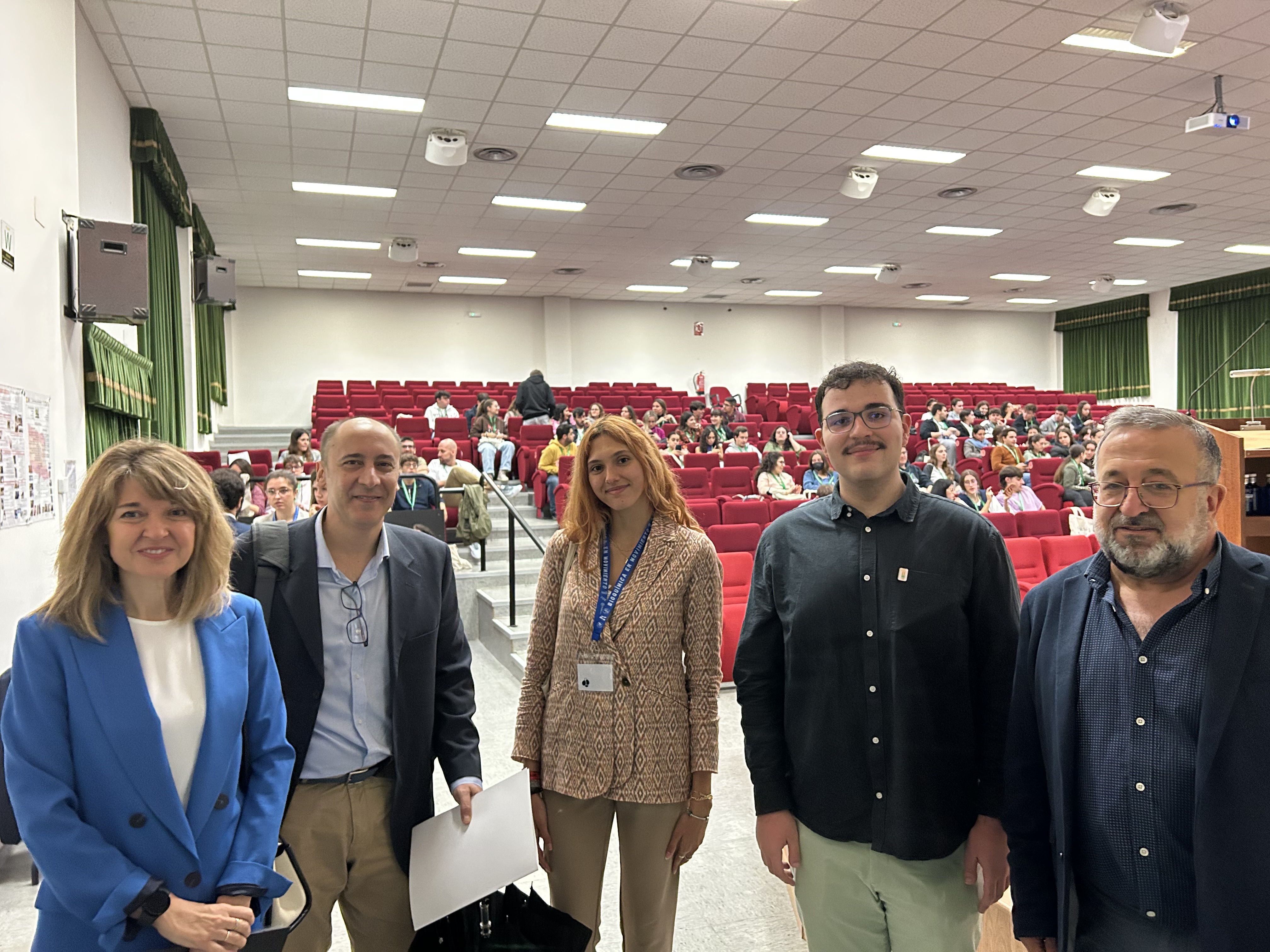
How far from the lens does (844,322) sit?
64.5 ft

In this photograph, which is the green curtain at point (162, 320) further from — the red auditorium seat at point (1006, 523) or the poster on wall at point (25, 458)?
the red auditorium seat at point (1006, 523)

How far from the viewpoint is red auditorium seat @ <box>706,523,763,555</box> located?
6.12 meters

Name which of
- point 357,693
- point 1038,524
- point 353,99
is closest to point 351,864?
point 357,693

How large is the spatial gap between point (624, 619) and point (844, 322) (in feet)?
A: 61.3

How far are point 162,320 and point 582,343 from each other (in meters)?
11.0

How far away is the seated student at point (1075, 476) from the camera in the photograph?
8.98 metres

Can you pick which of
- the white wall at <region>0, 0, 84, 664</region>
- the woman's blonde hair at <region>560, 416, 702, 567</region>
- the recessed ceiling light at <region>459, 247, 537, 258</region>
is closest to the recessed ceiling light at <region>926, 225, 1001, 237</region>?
the recessed ceiling light at <region>459, 247, 537, 258</region>

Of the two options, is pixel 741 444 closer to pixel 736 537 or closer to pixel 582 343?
pixel 736 537

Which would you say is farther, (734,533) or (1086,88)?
(1086,88)

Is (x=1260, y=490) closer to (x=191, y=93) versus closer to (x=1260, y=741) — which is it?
(x=1260, y=741)

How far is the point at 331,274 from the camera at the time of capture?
15008 millimetres

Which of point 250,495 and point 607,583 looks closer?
point 607,583

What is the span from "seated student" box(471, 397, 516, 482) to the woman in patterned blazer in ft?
26.8

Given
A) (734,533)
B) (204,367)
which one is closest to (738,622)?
(734,533)
